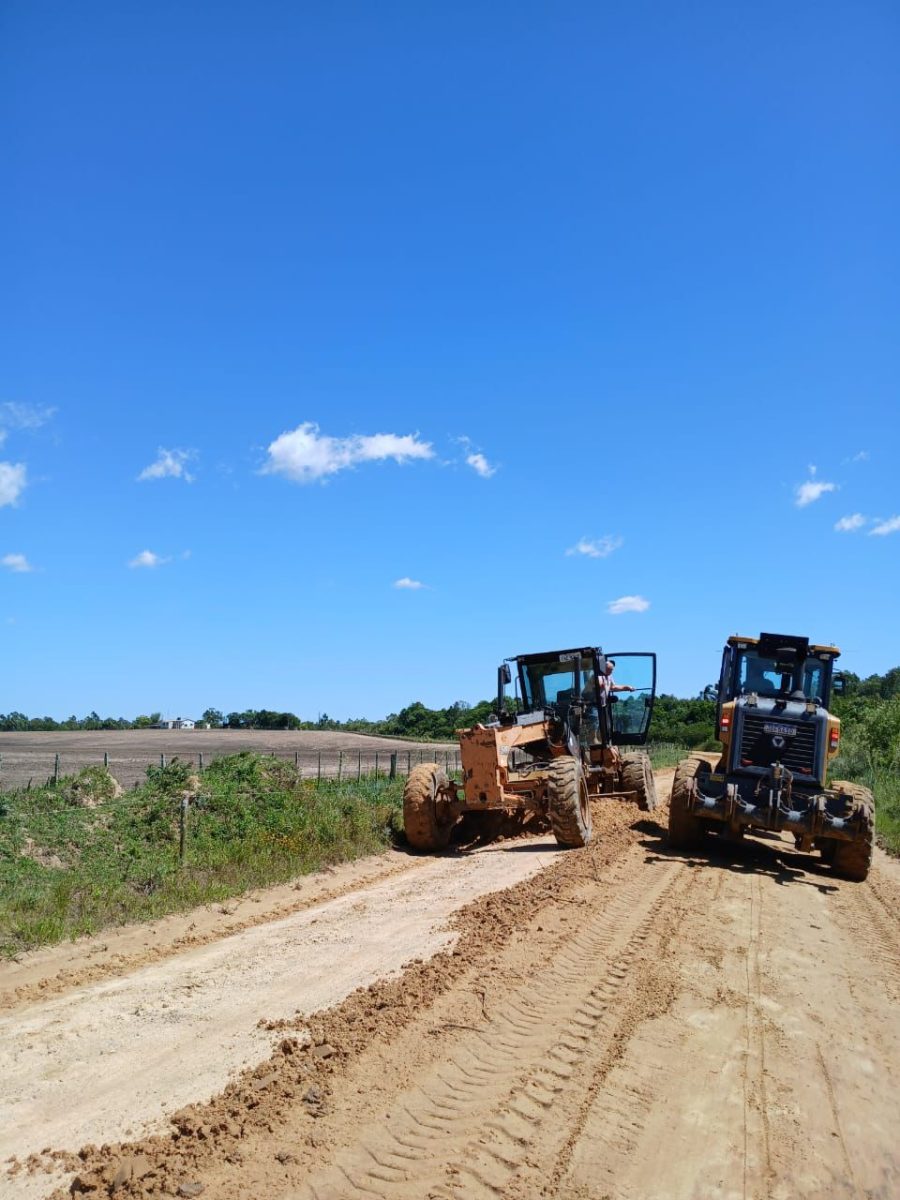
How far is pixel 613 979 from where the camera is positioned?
6512 mm

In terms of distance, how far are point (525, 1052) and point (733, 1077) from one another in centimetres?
120

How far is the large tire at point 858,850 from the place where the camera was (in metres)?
10.8

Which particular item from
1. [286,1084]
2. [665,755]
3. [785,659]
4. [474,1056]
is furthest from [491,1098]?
[665,755]

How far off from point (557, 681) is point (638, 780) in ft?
8.89

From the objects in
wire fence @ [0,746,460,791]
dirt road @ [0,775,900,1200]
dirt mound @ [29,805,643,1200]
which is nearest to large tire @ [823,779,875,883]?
dirt road @ [0,775,900,1200]

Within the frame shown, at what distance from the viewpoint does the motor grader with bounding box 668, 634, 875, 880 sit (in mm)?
10977

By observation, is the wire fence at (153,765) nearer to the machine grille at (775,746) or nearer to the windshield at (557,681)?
the windshield at (557,681)

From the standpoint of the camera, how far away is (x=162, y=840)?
1290 centimetres

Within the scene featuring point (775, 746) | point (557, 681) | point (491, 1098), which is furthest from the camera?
point (557, 681)

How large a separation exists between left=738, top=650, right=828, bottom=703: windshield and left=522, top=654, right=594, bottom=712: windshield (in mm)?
3059

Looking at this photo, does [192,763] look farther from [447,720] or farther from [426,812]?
[447,720]

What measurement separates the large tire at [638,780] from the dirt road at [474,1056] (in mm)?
7244

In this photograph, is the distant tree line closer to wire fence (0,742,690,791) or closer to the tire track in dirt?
wire fence (0,742,690,791)

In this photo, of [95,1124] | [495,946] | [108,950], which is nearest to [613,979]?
[495,946]
